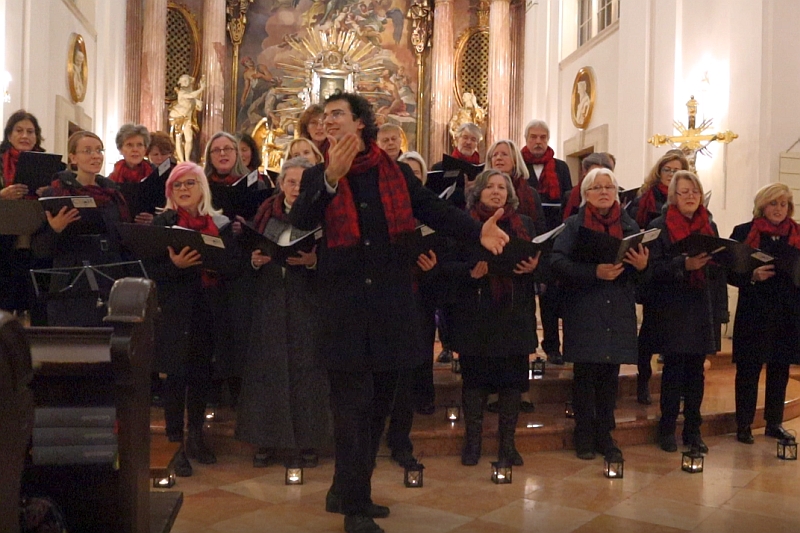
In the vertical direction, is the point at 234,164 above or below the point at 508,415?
above

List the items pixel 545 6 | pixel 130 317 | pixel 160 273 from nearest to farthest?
pixel 130 317, pixel 160 273, pixel 545 6

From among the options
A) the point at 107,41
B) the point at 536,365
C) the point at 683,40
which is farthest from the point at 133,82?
the point at 536,365

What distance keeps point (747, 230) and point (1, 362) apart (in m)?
4.67

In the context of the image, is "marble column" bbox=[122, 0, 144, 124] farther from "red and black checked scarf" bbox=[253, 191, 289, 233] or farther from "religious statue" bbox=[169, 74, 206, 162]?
"red and black checked scarf" bbox=[253, 191, 289, 233]

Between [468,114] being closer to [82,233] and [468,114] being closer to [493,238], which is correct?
[82,233]

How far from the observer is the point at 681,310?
15.7 ft

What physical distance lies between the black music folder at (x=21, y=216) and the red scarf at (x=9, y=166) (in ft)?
2.68

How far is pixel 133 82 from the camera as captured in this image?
55.4ft

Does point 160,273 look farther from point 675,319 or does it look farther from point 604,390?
point 675,319

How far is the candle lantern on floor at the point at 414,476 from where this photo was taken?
4141 millimetres

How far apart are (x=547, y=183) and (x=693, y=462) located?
8.21 ft

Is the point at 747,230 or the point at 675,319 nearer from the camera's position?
the point at 675,319

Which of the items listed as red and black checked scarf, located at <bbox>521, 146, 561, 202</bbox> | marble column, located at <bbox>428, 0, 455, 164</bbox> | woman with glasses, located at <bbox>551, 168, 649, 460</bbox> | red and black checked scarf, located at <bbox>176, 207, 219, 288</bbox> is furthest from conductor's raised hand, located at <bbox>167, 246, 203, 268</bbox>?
marble column, located at <bbox>428, 0, 455, 164</bbox>

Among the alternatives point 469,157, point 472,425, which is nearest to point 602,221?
point 472,425
